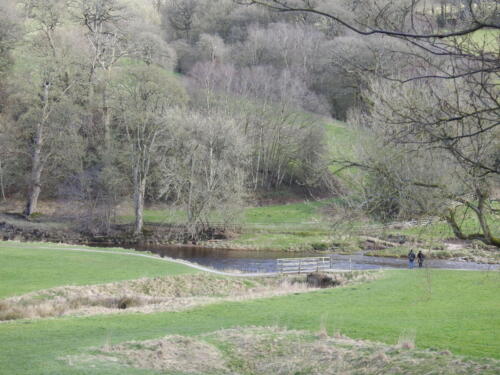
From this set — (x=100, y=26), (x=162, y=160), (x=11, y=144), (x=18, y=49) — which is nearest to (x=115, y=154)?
(x=162, y=160)

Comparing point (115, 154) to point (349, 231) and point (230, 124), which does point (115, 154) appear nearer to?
point (230, 124)

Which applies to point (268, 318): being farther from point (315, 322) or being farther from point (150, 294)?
point (150, 294)

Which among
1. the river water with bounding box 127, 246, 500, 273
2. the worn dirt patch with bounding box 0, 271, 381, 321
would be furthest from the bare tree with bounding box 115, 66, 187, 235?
the worn dirt patch with bounding box 0, 271, 381, 321

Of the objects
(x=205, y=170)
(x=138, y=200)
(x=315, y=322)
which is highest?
(x=205, y=170)

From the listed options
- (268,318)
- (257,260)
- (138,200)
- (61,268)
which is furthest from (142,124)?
(268,318)

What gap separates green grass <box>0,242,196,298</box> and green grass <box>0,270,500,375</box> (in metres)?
7.14

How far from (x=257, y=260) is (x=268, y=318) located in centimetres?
2095

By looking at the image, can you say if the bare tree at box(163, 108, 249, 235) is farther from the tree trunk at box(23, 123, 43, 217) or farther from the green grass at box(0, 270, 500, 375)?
the green grass at box(0, 270, 500, 375)

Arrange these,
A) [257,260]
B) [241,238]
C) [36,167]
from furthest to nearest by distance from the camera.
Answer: [36,167]
[241,238]
[257,260]

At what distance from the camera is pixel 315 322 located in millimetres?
18578

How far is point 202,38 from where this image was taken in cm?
7800

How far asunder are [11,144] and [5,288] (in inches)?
1244

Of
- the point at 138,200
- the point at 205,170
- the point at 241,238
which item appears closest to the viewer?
the point at 205,170

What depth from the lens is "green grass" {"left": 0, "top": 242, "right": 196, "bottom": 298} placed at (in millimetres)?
25469
